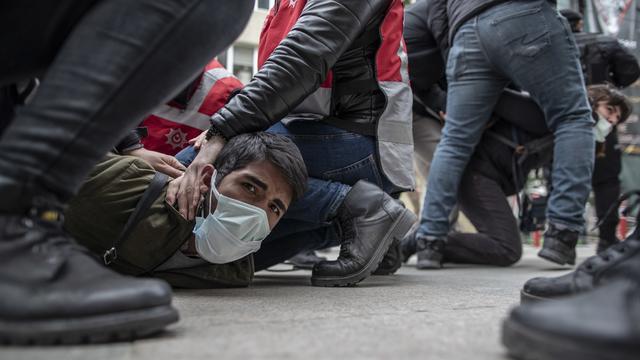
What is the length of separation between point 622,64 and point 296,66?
8.85 ft

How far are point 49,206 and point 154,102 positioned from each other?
0.80 feet

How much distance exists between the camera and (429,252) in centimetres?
281

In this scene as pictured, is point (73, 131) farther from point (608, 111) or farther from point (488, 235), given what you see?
point (608, 111)

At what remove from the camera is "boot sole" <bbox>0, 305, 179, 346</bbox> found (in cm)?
77

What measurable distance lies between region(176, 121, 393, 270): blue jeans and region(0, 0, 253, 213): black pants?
97 cm

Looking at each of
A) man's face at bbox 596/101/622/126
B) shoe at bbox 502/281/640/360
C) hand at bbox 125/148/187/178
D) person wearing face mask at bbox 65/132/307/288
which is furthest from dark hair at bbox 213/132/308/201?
man's face at bbox 596/101/622/126

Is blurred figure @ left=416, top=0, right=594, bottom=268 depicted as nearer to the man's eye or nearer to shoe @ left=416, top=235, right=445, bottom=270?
shoe @ left=416, top=235, right=445, bottom=270

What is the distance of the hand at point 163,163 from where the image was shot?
5.88 ft

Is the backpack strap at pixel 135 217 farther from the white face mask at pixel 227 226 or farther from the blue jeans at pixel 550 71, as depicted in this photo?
the blue jeans at pixel 550 71

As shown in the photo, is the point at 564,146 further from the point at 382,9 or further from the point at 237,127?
the point at 237,127

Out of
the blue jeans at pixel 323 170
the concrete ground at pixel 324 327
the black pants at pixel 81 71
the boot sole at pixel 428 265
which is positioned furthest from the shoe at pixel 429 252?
the black pants at pixel 81 71

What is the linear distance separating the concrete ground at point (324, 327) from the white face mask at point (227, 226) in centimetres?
13

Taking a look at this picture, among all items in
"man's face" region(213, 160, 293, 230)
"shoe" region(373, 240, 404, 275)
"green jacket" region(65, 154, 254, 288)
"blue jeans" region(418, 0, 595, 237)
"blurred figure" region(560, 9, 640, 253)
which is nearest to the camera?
"green jacket" region(65, 154, 254, 288)

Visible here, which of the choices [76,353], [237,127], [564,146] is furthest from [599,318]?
[564,146]
